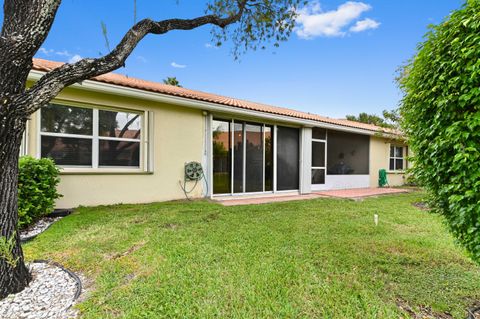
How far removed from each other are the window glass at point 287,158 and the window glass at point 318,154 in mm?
1193

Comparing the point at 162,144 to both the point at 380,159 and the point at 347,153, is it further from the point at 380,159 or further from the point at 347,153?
the point at 380,159

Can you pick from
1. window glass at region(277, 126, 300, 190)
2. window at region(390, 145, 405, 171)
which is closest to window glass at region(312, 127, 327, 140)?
window glass at region(277, 126, 300, 190)

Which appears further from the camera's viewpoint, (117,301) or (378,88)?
(378,88)

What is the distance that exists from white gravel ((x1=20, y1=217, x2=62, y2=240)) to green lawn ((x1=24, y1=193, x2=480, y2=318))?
25cm

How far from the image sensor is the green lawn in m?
2.29

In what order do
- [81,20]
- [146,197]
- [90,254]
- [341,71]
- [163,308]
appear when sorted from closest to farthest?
[163,308]
[90,254]
[81,20]
[146,197]
[341,71]

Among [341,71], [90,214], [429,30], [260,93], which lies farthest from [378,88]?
[90,214]

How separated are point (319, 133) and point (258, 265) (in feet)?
30.5

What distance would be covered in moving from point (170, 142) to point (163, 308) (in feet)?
19.5

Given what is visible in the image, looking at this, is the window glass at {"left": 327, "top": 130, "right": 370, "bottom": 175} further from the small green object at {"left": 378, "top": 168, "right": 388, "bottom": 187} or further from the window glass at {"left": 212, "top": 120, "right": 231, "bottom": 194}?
the window glass at {"left": 212, "top": 120, "right": 231, "bottom": 194}

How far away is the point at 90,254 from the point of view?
11.3ft

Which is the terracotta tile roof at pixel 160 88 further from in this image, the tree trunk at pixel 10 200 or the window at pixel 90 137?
the tree trunk at pixel 10 200

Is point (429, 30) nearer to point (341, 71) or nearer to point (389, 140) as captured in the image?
point (341, 71)

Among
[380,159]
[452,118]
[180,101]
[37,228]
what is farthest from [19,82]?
[380,159]
